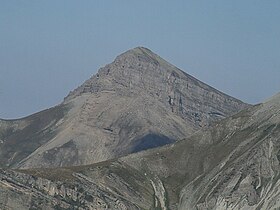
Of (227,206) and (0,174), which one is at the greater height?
(0,174)

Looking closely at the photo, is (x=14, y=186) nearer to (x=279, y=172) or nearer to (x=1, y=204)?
(x=1, y=204)

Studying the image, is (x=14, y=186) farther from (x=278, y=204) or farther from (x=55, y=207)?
(x=278, y=204)

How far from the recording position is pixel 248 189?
7869 inches

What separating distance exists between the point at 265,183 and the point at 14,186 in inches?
2456

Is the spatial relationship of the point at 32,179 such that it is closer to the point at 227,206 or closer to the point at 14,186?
the point at 14,186

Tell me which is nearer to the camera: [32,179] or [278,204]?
[278,204]

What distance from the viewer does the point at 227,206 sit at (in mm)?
199875

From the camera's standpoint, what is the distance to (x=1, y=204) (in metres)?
184

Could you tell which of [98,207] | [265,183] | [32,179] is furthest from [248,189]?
[32,179]

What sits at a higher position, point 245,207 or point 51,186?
point 51,186

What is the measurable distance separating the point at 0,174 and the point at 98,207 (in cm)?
2607

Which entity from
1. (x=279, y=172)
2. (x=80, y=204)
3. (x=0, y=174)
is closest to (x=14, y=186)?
(x=0, y=174)

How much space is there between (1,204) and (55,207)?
13893 millimetres

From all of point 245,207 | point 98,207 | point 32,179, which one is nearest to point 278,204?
point 245,207
